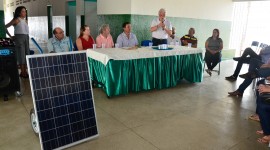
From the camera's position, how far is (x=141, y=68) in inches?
139

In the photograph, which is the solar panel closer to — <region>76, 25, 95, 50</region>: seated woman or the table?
the table

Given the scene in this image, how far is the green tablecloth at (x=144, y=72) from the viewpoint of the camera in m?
3.29

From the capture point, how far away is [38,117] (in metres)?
1.79

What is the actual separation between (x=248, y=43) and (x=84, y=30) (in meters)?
7.55

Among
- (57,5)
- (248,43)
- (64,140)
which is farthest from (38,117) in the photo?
(248,43)

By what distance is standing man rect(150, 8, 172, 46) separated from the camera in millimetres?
4367

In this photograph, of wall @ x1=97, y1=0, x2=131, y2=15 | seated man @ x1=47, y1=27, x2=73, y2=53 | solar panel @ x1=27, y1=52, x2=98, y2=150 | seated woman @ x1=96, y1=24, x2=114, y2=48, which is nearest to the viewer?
solar panel @ x1=27, y1=52, x2=98, y2=150

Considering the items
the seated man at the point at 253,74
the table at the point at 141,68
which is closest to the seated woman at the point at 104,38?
the table at the point at 141,68

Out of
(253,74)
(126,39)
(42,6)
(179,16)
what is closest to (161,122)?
(253,74)

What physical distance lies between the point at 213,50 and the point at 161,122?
11.4 ft

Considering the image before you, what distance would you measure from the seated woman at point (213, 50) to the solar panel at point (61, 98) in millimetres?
4025

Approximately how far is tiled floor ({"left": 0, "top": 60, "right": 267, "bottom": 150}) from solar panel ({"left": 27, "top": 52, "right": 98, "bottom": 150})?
21 centimetres

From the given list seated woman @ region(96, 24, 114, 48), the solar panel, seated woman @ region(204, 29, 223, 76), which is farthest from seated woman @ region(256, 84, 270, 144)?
seated woman @ region(204, 29, 223, 76)

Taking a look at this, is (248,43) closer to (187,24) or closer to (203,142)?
(187,24)
